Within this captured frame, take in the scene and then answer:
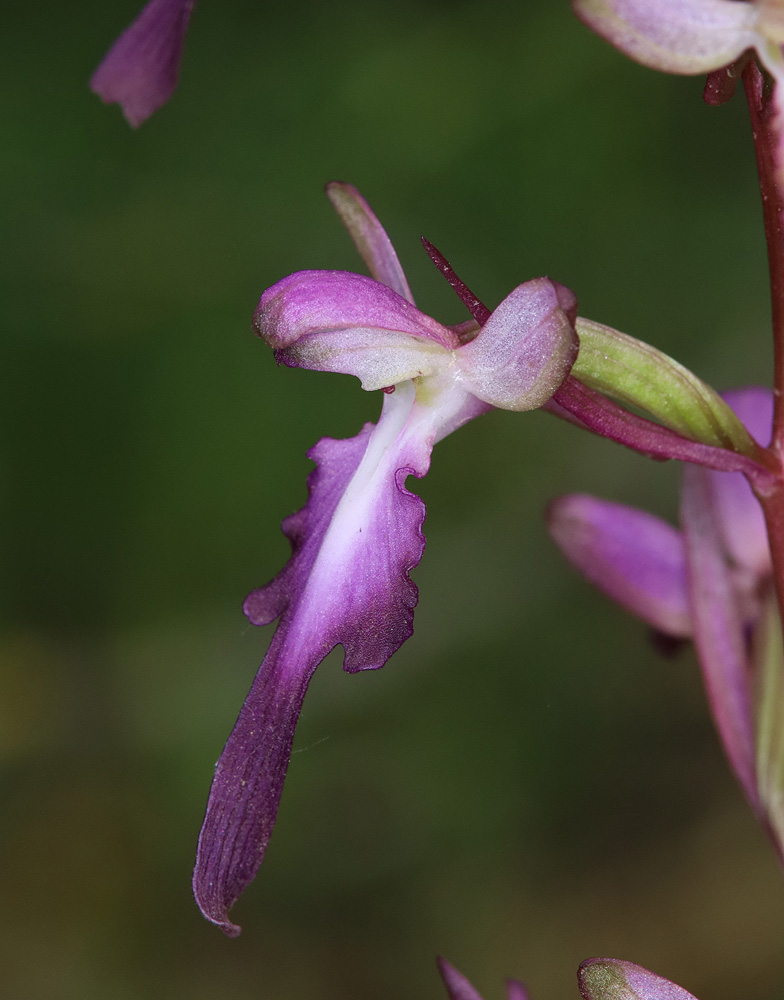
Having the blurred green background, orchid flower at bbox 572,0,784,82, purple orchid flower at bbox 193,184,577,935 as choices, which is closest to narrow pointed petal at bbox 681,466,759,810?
purple orchid flower at bbox 193,184,577,935

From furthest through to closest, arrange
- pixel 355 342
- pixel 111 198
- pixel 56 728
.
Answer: pixel 111 198 → pixel 56 728 → pixel 355 342

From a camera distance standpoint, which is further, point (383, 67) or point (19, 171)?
point (383, 67)

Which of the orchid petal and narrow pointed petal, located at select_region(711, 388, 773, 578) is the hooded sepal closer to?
the orchid petal

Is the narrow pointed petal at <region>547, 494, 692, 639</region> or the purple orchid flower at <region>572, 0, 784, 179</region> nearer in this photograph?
the purple orchid flower at <region>572, 0, 784, 179</region>

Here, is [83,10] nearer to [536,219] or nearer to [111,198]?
[111,198]

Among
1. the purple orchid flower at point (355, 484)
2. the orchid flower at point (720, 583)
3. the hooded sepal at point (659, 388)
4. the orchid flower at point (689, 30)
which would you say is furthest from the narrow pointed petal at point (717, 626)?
the orchid flower at point (689, 30)

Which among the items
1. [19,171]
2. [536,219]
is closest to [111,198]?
Answer: [19,171]

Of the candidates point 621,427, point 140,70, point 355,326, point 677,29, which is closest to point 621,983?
point 621,427
